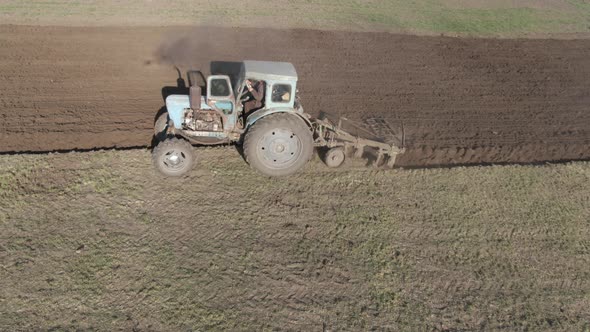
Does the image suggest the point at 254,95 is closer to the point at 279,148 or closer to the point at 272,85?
the point at 272,85

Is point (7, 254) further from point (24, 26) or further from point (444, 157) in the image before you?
point (24, 26)

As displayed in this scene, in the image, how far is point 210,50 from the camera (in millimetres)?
15680

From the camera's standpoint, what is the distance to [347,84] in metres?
14.0

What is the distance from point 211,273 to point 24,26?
14180 millimetres

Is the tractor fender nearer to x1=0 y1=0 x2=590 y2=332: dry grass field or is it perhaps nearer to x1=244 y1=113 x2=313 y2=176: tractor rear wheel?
x1=244 y1=113 x2=313 y2=176: tractor rear wheel

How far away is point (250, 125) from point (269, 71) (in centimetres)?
115

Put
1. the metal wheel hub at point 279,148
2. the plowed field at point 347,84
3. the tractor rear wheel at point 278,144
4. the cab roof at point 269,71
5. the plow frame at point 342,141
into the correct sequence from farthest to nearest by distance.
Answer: the plowed field at point 347,84, the plow frame at point 342,141, the metal wheel hub at point 279,148, the tractor rear wheel at point 278,144, the cab roof at point 269,71

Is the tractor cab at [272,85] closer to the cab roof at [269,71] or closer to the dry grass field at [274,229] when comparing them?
the cab roof at [269,71]

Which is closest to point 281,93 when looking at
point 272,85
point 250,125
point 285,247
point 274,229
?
point 272,85

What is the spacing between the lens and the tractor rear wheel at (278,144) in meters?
9.02

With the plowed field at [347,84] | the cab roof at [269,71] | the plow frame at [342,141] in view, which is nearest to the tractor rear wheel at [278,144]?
the plow frame at [342,141]

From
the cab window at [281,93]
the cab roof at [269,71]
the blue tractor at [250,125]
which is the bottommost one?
the blue tractor at [250,125]

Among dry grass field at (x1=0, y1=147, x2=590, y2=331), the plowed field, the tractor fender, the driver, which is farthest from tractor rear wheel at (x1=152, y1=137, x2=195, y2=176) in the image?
the plowed field

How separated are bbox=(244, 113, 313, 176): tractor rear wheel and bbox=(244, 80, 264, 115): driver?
0.43 meters
